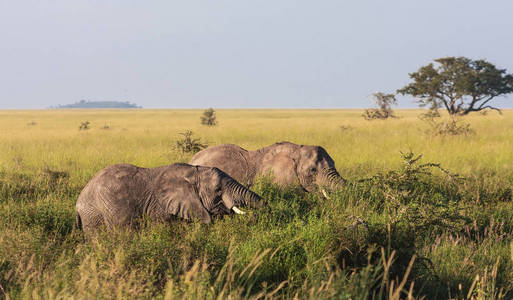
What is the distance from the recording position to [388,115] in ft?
139

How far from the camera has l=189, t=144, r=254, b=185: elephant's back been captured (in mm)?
7656

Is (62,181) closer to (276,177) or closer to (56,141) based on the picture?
(276,177)

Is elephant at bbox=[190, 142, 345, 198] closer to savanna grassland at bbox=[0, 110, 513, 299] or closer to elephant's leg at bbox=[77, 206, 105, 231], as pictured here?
savanna grassland at bbox=[0, 110, 513, 299]

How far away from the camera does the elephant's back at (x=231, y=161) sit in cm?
766

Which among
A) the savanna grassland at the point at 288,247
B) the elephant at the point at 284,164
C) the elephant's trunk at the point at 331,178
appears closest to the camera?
the savanna grassland at the point at 288,247

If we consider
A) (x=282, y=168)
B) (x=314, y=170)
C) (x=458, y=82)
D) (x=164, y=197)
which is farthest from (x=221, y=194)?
(x=458, y=82)

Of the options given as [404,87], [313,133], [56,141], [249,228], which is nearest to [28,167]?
[56,141]

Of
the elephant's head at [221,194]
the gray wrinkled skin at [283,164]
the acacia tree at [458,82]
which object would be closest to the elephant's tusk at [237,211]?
the elephant's head at [221,194]

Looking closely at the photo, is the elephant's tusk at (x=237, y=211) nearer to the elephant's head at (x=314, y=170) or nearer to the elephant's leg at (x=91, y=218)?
the elephant's leg at (x=91, y=218)

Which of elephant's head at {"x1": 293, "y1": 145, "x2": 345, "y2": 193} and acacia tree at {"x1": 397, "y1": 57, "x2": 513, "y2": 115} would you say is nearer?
elephant's head at {"x1": 293, "y1": 145, "x2": 345, "y2": 193}

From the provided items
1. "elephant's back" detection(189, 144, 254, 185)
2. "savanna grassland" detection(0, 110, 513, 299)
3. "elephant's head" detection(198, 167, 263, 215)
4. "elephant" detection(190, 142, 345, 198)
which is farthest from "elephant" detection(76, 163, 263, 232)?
"elephant's back" detection(189, 144, 254, 185)

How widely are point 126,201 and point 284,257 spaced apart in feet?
6.37

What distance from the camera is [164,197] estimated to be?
17.5ft

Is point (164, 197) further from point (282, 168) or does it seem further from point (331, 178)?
point (331, 178)
